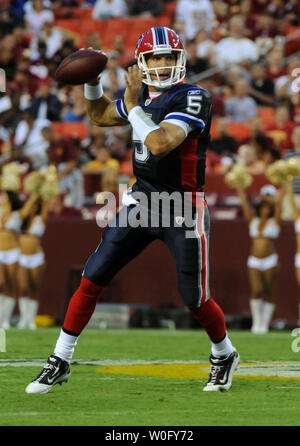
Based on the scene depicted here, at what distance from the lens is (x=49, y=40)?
655 inches

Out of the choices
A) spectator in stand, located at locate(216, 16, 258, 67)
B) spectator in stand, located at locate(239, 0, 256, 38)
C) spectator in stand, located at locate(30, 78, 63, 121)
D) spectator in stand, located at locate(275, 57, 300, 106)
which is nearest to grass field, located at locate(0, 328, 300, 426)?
spectator in stand, located at locate(275, 57, 300, 106)

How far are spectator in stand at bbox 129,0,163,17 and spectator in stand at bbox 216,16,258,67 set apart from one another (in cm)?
215

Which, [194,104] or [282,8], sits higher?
[194,104]

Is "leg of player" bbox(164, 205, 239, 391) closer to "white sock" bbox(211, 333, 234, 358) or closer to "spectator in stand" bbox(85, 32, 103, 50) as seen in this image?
"white sock" bbox(211, 333, 234, 358)

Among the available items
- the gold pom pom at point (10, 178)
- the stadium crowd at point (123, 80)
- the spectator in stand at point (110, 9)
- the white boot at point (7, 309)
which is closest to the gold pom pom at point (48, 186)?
the gold pom pom at point (10, 178)

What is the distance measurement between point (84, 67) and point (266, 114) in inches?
349

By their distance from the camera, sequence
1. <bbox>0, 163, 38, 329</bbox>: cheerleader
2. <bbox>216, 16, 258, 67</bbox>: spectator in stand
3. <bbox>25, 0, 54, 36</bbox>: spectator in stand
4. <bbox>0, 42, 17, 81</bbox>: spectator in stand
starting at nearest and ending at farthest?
<bbox>0, 163, 38, 329</bbox>: cheerleader < <bbox>216, 16, 258, 67</bbox>: spectator in stand < <bbox>0, 42, 17, 81</bbox>: spectator in stand < <bbox>25, 0, 54, 36</bbox>: spectator in stand

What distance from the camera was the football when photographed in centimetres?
540

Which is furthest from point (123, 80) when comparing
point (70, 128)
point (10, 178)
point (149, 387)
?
point (149, 387)

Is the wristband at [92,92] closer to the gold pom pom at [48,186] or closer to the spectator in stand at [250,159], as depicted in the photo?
the gold pom pom at [48,186]

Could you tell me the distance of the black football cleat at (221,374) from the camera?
5.23m

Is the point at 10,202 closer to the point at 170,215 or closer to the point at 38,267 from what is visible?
the point at 38,267

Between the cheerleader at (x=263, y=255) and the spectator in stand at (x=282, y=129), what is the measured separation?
1499 millimetres

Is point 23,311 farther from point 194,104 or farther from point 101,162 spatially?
point 194,104
